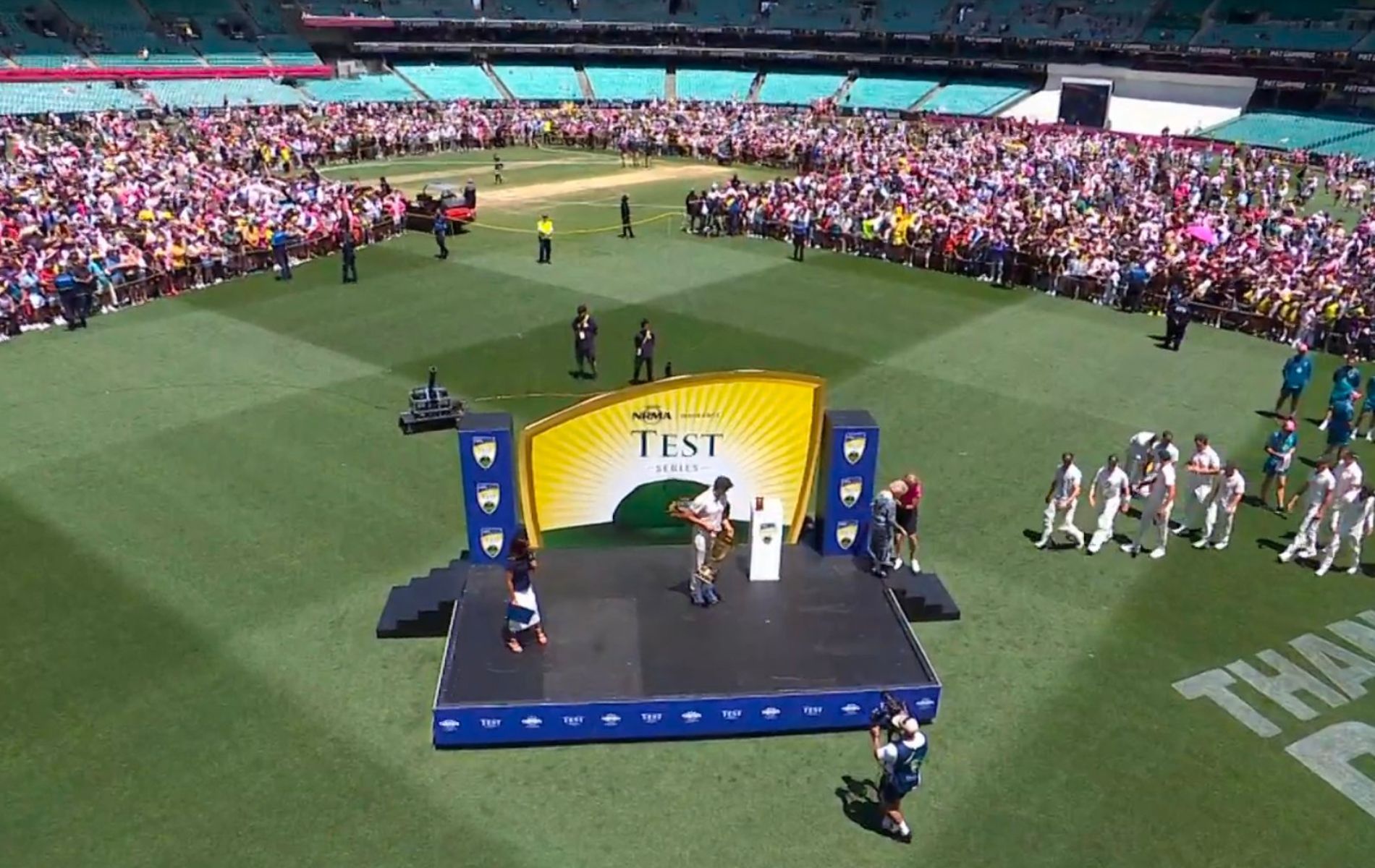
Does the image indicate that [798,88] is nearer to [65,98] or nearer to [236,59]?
[236,59]

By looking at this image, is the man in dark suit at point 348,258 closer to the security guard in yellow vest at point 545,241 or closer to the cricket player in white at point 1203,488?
the security guard in yellow vest at point 545,241

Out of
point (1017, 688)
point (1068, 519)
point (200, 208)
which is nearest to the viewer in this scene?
point (1017, 688)

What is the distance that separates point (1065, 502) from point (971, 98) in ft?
164

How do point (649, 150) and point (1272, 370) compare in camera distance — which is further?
point (649, 150)

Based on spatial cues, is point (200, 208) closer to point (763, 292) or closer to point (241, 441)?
point (241, 441)

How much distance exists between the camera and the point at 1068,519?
13383 mm

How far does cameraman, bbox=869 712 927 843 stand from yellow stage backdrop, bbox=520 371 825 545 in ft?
13.2

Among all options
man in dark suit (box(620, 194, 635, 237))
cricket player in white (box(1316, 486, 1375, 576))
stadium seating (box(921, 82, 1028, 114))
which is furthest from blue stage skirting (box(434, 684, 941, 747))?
stadium seating (box(921, 82, 1028, 114))

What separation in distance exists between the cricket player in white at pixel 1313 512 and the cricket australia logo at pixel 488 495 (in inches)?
412

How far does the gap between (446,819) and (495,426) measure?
13.8 ft

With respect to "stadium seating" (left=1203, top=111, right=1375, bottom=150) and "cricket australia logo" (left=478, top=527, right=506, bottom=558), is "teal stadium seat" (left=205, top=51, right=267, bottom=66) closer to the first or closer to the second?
"stadium seating" (left=1203, top=111, right=1375, bottom=150)

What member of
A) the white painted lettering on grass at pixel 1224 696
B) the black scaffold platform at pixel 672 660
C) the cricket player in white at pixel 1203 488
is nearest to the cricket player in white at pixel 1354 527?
the cricket player in white at pixel 1203 488

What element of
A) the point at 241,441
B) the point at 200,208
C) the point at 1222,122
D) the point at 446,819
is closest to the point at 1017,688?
the point at 446,819

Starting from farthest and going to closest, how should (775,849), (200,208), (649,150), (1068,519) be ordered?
(649,150)
(200,208)
(1068,519)
(775,849)
